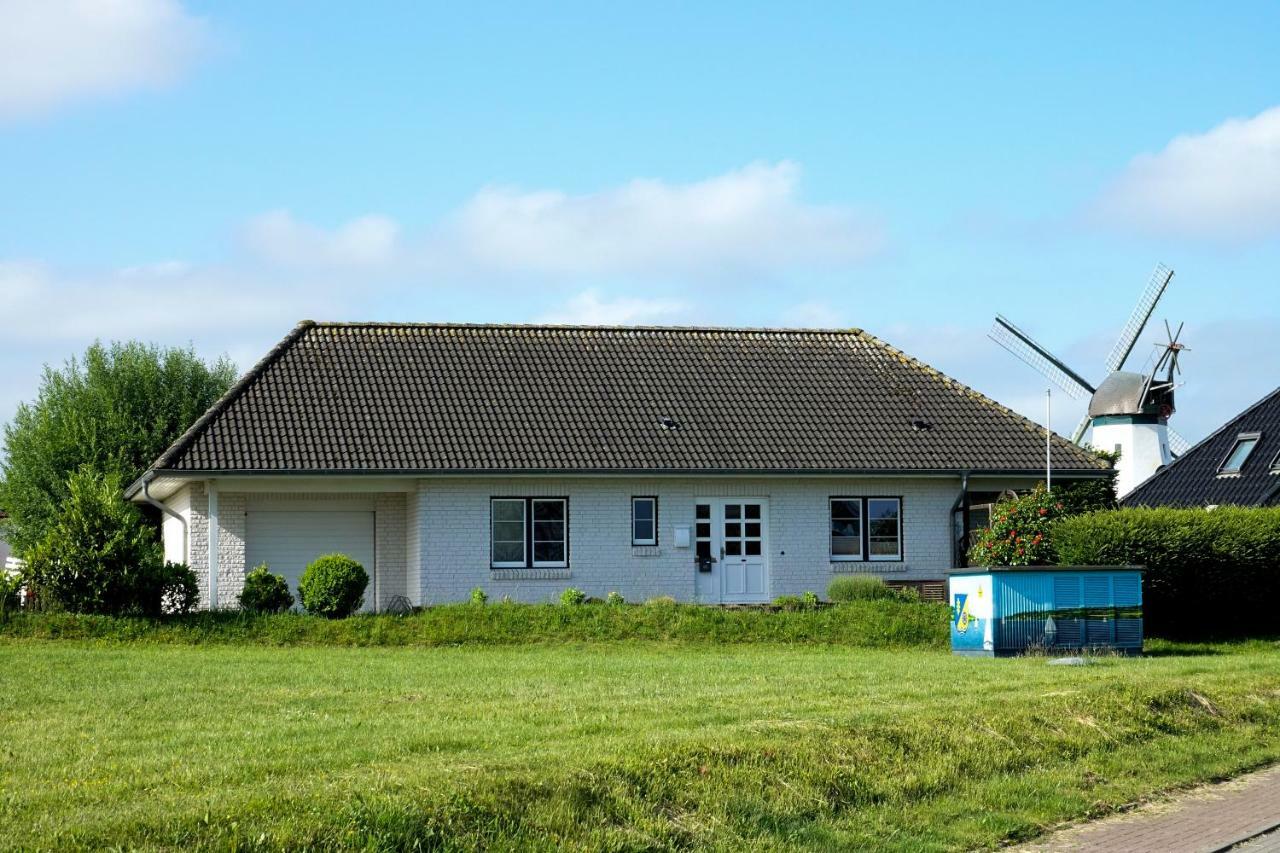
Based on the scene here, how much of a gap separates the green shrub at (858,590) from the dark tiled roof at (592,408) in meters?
2.53

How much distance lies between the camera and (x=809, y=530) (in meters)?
32.4

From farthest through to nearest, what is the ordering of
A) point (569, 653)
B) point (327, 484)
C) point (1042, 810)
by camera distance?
point (327, 484)
point (569, 653)
point (1042, 810)

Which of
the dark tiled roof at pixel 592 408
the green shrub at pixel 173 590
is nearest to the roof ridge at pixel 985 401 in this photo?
the dark tiled roof at pixel 592 408

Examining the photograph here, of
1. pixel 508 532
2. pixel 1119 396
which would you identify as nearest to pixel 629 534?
pixel 508 532

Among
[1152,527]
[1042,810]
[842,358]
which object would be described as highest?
[842,358]

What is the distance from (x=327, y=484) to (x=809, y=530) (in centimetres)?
1005

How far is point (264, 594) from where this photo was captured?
26.4m

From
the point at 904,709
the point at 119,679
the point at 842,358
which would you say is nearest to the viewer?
the point at 904,709

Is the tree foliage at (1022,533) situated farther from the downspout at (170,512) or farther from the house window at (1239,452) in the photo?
the house window at (1239,452)

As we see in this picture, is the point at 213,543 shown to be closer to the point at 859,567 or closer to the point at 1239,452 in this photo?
the point at 859,567

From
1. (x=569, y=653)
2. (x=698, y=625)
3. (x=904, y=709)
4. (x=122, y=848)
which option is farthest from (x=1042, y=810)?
(x=698, y=625)

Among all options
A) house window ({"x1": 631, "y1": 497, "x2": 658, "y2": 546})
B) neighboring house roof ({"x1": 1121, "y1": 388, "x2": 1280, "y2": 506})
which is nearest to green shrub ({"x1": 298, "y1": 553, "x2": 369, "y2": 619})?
house window ({"x1": 631, "y1": 497, "x2": 658, "y2": 546})

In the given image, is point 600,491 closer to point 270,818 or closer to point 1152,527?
point 1152,527

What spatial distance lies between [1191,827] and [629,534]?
2068 centimetres
